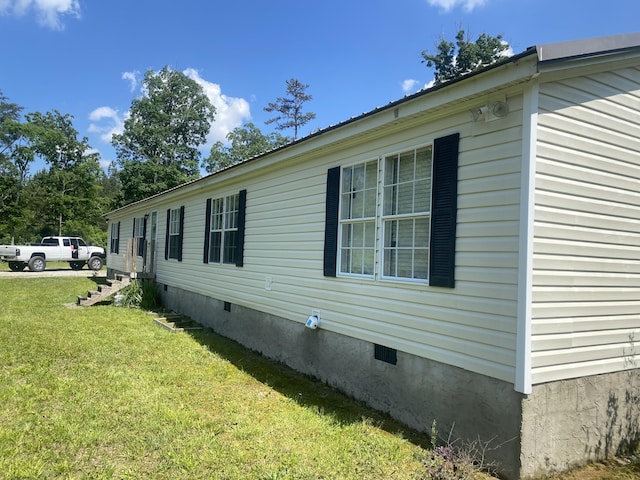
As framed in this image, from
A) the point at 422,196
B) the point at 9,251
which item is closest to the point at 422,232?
the point at 422,196

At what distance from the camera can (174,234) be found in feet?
38.2

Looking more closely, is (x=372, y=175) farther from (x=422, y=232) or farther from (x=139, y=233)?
(x=139, y=233)

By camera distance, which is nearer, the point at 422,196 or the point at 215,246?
the point at 422,196

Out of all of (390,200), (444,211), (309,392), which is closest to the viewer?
(444,211)

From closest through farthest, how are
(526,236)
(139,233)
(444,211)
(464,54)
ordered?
1. (526,236)
2. (444,211)
3. (139,233)
4. (464,54)

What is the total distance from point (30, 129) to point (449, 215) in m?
42.6

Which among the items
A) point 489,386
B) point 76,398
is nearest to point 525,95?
point 489,386

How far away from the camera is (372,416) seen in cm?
432

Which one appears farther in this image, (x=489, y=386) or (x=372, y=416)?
(x=372, y=416)

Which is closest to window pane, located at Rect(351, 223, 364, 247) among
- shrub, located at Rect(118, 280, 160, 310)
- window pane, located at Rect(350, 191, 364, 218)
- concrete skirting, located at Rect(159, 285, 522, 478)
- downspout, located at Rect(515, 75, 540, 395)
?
window pane, located at Rect(350, 191, 364, 218)

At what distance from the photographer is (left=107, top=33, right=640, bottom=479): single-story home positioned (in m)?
3.20

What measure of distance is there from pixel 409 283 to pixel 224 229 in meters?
5.43

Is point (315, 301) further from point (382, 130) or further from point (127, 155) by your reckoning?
point (127, 155)

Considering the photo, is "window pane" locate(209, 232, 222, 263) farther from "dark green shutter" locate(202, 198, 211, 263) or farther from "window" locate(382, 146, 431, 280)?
"window" locate(382, 146, 431, 280)
